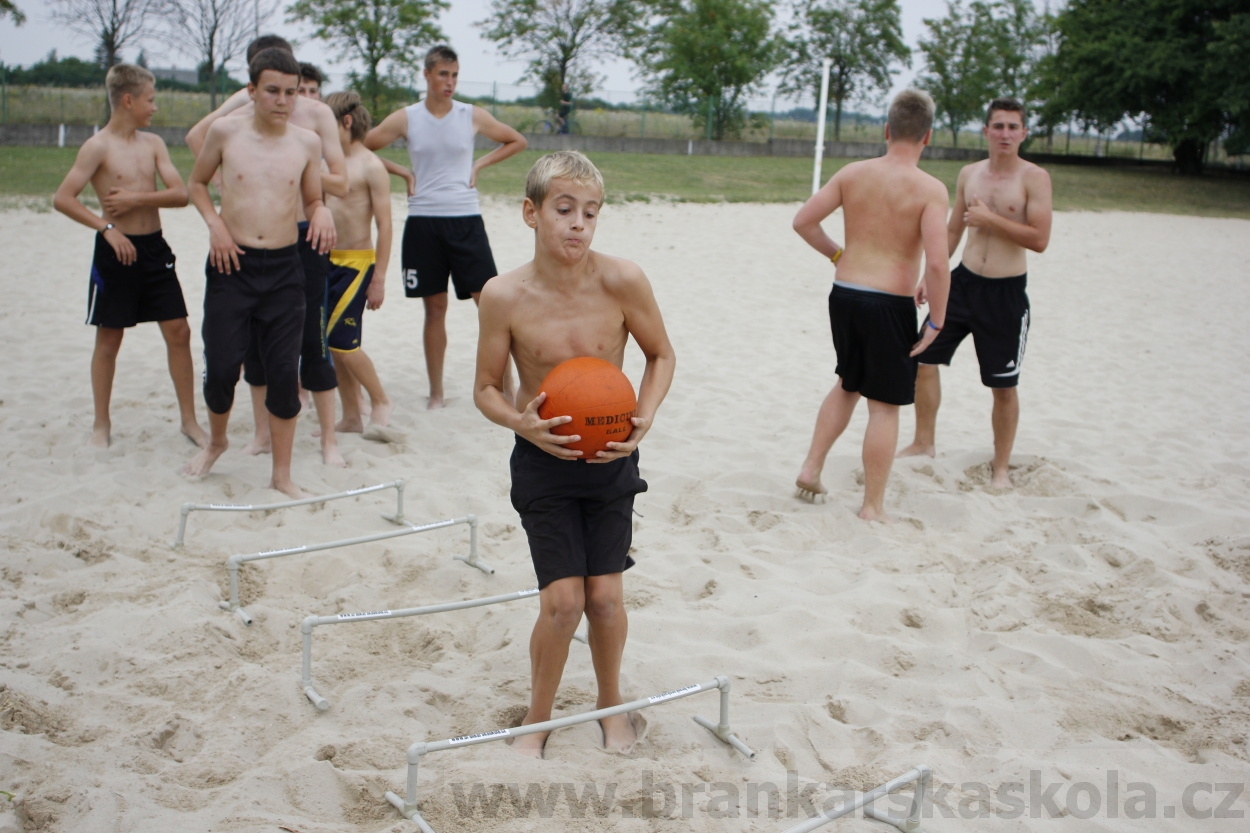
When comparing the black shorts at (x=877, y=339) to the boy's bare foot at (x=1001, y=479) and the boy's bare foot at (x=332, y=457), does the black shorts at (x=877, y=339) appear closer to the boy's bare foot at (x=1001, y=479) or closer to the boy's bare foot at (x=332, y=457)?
the boy's bare foot at (x=1001, y=479)

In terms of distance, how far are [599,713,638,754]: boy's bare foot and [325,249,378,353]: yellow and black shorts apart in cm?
388

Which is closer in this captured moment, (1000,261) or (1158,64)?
(1000,261)

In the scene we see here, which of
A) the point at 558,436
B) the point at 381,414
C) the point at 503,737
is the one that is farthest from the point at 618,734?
the point at 381,414

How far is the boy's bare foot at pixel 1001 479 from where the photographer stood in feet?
20.1

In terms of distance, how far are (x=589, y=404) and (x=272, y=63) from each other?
3.13m

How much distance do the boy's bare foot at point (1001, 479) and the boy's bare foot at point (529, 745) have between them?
371cm

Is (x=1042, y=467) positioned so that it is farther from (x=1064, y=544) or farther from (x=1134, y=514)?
(x=1064, y=544)

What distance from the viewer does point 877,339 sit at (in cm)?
541

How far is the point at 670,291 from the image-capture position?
11.8 meters

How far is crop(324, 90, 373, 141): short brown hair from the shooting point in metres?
6.58

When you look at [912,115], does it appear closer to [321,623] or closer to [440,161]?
[440,161]

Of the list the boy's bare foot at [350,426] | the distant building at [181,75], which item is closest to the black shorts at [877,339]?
the boy's bare foot at [350,426]

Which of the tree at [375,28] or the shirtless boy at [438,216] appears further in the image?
the tree at [375,28]

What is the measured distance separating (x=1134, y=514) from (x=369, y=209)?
4942 mm
